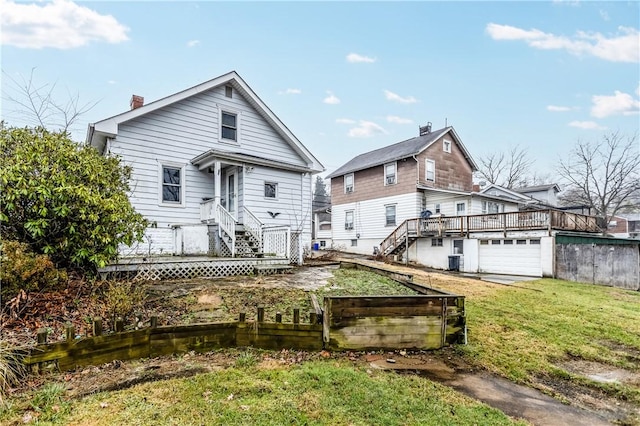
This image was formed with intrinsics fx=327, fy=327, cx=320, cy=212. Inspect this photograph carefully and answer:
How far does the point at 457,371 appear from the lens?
4148mm

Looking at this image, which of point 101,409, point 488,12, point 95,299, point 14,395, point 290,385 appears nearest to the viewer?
point 101,409

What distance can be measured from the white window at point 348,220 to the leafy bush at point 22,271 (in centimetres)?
2342

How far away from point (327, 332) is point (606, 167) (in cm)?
3695

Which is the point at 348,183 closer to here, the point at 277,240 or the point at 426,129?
the point at 426,129

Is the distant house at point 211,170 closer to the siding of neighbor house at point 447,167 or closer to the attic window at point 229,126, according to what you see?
the attic window at point 229,126

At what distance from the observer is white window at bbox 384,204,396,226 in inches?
950

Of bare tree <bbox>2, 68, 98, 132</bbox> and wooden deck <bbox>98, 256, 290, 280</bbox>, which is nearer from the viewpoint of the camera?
wooden deck <bbox>98, 256, 290, 280</bbox>


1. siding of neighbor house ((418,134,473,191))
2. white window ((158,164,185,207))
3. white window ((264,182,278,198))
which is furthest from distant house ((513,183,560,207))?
white window ((158,164,185,207))

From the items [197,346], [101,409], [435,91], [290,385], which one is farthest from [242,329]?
[435,91]

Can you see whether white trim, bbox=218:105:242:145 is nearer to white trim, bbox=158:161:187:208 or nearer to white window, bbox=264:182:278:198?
white trim, bbox=158:161:187:208

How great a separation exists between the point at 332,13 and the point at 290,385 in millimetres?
15818

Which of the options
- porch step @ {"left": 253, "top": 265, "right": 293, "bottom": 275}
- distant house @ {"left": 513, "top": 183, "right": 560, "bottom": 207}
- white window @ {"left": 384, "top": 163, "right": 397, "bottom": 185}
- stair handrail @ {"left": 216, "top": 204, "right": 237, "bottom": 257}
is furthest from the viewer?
distant house @ {"left": 513, "top": 183, "right": 560, "bottom": 207}

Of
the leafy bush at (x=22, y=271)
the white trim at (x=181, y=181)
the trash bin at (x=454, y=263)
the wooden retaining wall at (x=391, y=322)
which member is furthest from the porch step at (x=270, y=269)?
the trash bin at (x=454, y=263)

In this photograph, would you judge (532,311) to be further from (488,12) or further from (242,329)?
(488,12)
